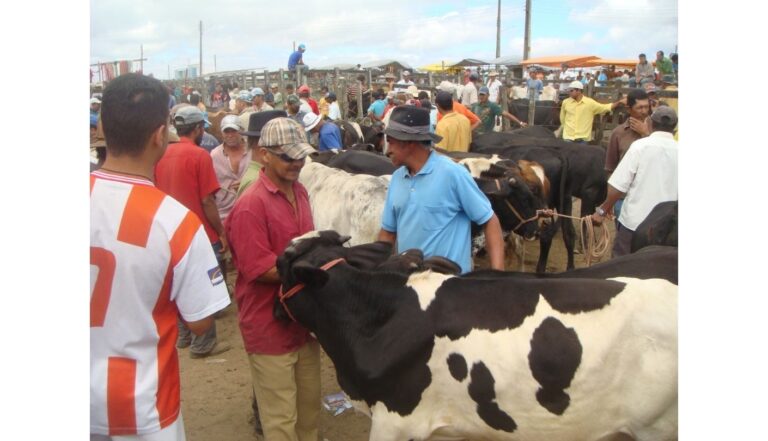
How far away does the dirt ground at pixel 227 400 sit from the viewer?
4570 mm

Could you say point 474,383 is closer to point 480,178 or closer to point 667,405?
point 667,405

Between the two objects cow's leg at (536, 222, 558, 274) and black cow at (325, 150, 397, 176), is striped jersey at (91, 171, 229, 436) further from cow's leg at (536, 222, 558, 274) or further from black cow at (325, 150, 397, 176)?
cow's leg at (536, 222, 558, 274)

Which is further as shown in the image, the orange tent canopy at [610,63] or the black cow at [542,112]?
the orange tent canopy at [610,63]

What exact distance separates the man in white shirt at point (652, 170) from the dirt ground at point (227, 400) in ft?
9.06

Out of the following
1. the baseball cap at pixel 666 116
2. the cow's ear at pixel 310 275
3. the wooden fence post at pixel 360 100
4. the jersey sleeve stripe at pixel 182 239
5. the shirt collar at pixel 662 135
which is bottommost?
the cow's ear at pixel 310 275

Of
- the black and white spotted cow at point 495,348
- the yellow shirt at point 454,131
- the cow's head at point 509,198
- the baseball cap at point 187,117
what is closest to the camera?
the black and white spotted cow at point 495,348

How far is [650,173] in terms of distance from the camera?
5.05 metres

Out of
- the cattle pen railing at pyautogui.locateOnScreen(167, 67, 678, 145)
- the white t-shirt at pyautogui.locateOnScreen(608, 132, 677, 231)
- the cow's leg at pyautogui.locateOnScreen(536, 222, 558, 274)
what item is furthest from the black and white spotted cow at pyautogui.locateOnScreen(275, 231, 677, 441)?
the cattle pen railing at pyautogui.locateOnScreen(167, 67, 678, 145)

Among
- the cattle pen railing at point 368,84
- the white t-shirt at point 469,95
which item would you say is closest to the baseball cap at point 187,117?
the cattle pen railing at point 368,84

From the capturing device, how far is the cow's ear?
10.00 feet

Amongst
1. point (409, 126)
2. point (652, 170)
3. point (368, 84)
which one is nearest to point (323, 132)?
point (652, 170)

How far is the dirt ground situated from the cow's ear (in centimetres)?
178

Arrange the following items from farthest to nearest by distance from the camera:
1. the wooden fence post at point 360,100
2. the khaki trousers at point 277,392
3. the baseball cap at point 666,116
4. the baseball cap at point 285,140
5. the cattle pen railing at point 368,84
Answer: the wooden fence post at point 360,100 < the cattle pen railing at point 368,84 < the baseball cap at point 666,116 < the khaki trousers at point 277,392 < the baseball cap at point 285,140

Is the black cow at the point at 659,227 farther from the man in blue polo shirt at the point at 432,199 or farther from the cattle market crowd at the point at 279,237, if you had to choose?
the man in blue polo shirt at the point at 432,199
